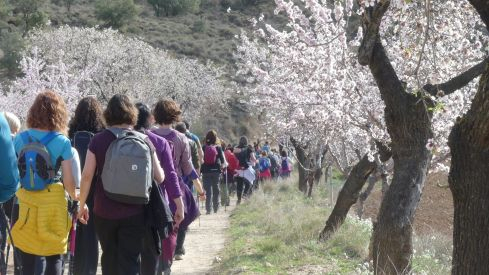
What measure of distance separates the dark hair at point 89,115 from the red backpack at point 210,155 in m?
8.06

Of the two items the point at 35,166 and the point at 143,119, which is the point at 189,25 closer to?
the point at 143,119

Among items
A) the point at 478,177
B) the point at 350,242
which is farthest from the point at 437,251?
the point at 478,177

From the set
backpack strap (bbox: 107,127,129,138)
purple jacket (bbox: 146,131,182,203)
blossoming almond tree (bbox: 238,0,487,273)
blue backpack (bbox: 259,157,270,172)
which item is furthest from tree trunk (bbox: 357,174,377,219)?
blue backpack (bbox: 259,157,270,172)

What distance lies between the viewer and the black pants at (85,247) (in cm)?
694

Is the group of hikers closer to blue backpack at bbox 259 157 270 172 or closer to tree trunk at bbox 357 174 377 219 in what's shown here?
tree trunk at bbox 357 174 377 219

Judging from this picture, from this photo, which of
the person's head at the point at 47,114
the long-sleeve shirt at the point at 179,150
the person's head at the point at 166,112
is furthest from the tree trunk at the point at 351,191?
the person's head at the point at 47,114

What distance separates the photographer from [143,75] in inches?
1785

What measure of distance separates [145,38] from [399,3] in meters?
59.2

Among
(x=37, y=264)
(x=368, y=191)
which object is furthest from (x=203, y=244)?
(x=37, y=264)

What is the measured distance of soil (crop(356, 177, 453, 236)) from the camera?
18.4m

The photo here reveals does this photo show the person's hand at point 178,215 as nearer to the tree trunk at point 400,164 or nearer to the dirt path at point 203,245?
the tree trunk at point 400,164

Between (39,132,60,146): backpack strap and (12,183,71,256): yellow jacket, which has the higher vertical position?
(39,132,60,146): backpack strap

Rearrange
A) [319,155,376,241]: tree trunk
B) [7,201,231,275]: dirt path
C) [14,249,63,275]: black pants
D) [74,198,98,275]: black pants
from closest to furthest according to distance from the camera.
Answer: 1. [14,249,63,275]: black pants
2. [74,198,98,275]: black pants
3. [7,201,231,275]: dirt path
4. [319,155,376,241]: tree trunk

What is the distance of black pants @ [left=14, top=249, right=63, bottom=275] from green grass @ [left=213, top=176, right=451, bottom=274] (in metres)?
2.77
